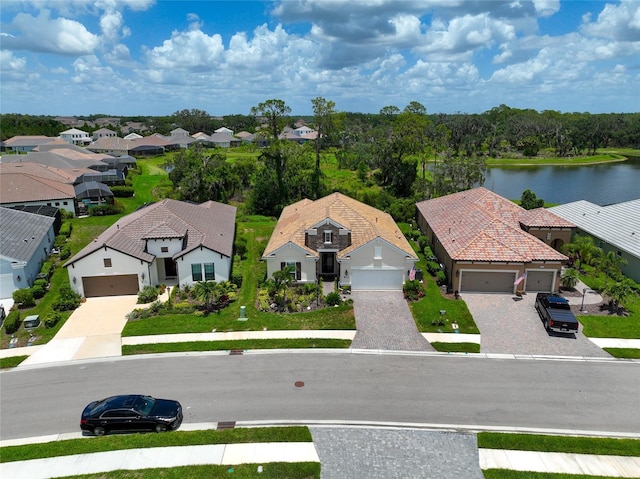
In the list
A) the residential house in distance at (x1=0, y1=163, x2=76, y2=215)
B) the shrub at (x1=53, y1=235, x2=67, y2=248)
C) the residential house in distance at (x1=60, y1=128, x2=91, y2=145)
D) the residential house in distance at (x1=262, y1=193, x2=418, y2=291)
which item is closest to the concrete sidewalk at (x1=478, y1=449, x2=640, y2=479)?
the residential house in distance at (x1=262, y1=193, x2=418, y2=291)

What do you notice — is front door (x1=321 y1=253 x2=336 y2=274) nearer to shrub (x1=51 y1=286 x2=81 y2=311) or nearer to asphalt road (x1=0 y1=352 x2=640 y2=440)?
asphalt road (x1=0 y1=352 x2=640 y2=440)

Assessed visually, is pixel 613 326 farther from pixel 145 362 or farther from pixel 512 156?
pixel 512 156

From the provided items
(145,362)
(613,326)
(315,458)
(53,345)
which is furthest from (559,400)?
(53,345)

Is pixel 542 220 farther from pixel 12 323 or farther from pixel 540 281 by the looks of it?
pixel 12 323

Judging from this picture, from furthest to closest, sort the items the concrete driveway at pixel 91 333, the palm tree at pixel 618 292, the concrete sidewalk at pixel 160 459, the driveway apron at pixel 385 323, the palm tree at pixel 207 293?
the palm tree at pixel 207 293 → the palm tree at pixel 618 292 → the driveway apron at pixel 385 323 → the concrete driveway at pixel 91 333 → the concrete sidewalk at pixel 160 459

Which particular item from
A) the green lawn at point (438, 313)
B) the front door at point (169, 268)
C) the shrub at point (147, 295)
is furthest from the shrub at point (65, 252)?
the green lawn at point (438, 313)

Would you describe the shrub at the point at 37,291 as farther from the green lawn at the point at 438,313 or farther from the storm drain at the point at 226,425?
the green lawn at the point at 438,313

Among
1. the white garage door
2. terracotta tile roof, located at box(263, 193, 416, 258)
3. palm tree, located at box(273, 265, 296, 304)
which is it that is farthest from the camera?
terracotta tile roof, located at box(263, 193, 416, 258)
